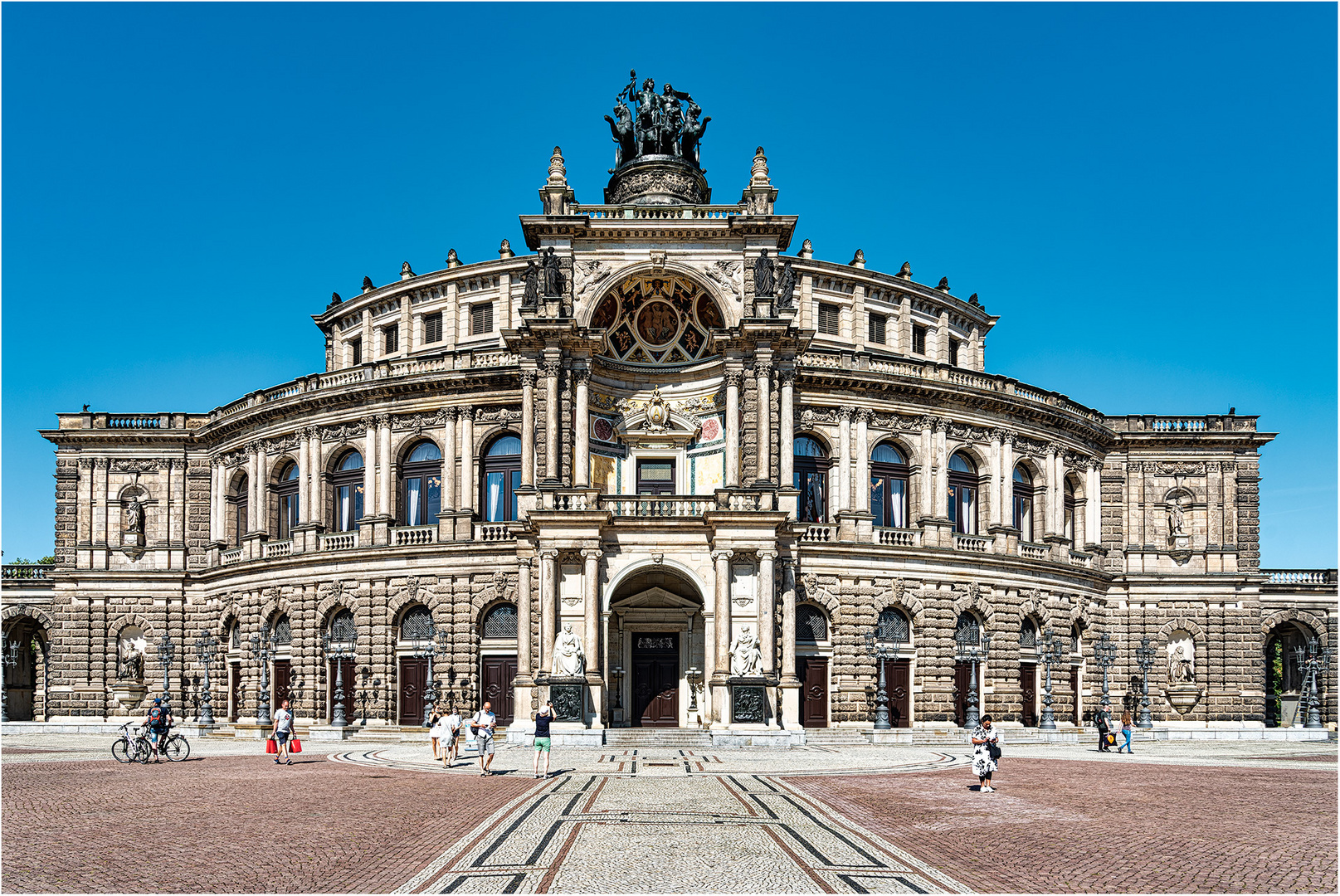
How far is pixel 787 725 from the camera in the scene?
145 ft

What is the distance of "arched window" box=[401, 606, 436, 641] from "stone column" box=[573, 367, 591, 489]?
1162 cm

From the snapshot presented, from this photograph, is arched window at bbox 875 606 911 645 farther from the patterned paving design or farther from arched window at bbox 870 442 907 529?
the patterned paving design

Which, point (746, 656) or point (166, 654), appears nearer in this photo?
point (746, 656)

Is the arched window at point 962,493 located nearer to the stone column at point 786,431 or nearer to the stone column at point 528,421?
the stone column at point 786,431

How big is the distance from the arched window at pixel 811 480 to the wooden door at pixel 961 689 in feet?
30.2

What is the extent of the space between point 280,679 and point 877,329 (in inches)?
1367

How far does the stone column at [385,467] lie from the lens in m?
54.2

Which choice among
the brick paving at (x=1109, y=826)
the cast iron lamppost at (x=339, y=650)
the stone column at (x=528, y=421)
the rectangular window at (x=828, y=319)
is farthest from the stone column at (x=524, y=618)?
the rectangular window at (x=828, y=319)

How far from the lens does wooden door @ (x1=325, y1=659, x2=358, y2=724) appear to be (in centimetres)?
5284

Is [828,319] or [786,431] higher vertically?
[828,319]

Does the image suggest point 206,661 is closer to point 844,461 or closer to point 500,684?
point 500,684

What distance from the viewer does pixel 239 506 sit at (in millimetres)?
60906

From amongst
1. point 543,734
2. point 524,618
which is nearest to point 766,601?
point 524,618

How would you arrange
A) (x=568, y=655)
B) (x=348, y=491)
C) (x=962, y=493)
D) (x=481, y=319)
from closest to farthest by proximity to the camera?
(x=568, y=655) < (x=962, y=493) < (x=348, y=491) < (x=481, y=319)
